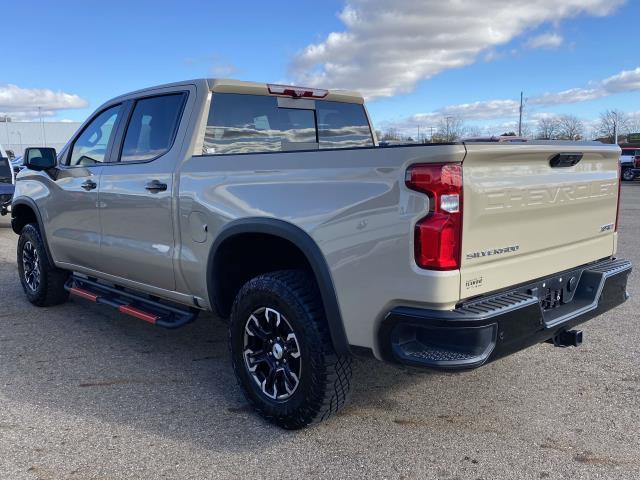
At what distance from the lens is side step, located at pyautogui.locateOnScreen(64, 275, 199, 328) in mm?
4168

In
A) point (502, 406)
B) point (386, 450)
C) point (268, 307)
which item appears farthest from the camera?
point (502, 406)

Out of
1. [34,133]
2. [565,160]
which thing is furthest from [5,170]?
[34,133]

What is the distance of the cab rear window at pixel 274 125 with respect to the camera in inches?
165

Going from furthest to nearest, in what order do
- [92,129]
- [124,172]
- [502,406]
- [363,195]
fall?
1. [92,129]
2. [124,172]
3. [502,406]
4. [363,195]

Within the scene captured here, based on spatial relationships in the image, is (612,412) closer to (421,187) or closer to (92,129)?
(421,187)

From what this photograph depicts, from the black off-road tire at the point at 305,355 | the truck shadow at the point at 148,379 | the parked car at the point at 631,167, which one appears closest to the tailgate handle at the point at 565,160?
the black off-road tire at the point at 305,355

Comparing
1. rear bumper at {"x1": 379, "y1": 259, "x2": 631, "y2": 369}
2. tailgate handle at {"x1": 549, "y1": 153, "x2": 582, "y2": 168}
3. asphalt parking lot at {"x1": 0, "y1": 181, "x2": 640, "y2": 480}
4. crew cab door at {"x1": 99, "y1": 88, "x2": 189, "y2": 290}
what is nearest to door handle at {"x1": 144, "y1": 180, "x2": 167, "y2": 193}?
crew cab door at {"x1": 99, "y1": 88, "x2": 189, "y2": 290}

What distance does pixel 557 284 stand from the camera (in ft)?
10.8

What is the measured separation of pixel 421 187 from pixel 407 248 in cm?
28

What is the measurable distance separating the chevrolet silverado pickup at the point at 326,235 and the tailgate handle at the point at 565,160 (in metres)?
0.01

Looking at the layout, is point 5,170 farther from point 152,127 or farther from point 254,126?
point 254,126

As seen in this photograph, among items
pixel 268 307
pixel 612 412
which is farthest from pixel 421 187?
pixel 612 412

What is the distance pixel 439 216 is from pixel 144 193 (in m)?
2.40

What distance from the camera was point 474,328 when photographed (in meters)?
2.62
